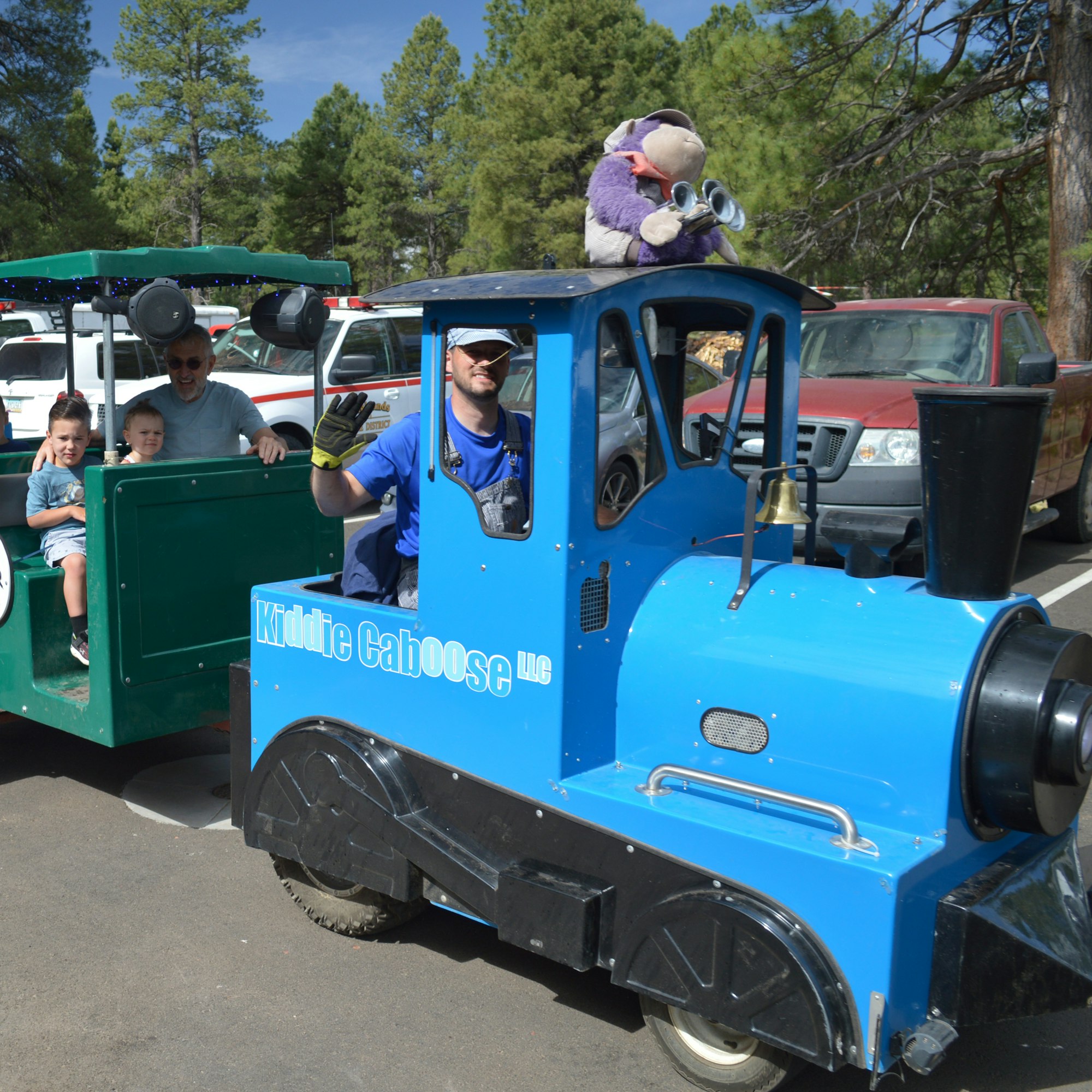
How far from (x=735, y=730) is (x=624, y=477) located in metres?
0.73

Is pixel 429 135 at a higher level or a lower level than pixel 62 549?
higher

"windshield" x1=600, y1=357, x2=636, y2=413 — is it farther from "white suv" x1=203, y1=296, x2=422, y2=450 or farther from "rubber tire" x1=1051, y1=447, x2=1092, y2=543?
"white suv" x1=203, y1=296, x2=422, y2=450

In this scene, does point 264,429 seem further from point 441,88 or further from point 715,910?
point 441,88

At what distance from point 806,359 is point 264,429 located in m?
4.85

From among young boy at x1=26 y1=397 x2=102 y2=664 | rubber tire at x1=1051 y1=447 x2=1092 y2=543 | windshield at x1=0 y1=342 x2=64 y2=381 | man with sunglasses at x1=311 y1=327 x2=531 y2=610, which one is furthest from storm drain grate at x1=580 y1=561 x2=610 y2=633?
windshield at x1=0 y1=342 x2=64 y2=381

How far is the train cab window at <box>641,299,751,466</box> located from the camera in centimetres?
325

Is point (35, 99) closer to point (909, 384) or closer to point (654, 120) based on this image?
point (909, 384)

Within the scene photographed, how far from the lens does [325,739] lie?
3.45 meters

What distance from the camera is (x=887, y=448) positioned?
7137mm

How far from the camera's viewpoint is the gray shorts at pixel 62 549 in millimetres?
4547

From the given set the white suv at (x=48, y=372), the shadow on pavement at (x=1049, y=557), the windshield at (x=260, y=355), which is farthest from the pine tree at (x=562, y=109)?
the shadow on pavement at (x=1049, y=557)

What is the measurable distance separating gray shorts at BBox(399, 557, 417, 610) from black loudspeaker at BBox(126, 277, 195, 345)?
123cm

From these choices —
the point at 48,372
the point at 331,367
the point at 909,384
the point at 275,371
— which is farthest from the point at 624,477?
the point at 48,372

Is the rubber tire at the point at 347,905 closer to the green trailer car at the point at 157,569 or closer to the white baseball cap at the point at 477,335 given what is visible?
the green trailer car at the point at 157,569
